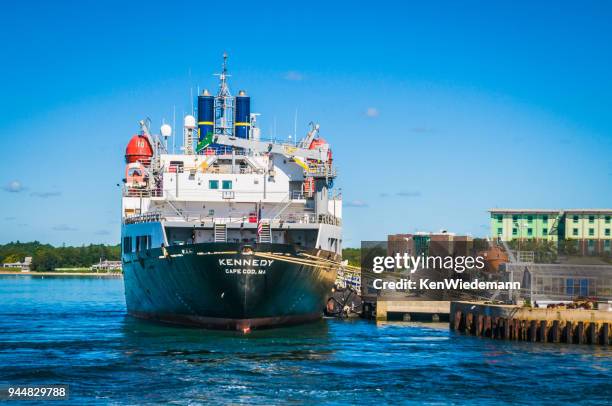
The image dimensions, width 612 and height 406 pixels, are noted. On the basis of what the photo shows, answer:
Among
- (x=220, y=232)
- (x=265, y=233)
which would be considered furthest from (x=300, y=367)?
(x=220, y=232)

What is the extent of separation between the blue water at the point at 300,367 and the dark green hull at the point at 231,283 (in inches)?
39.0

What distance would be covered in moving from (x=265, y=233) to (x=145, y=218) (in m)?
7.48

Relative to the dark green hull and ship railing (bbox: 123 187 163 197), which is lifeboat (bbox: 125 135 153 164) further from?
the dark green hull

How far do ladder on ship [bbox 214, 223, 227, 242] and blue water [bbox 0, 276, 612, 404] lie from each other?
5.10 meters

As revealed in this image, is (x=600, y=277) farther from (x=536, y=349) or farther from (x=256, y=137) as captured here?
(x=256, y=137)

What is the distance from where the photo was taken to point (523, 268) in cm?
5616

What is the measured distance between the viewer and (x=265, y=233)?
4938cm

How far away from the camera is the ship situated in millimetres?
44938

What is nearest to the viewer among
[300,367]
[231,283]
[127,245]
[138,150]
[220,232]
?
[300,367]

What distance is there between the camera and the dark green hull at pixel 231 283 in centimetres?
4422

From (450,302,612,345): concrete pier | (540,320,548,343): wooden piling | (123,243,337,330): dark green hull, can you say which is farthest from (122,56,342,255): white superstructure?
(540,320,548,343): wooden piling

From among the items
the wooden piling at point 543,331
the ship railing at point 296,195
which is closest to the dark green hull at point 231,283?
the ship railing at point 296,195

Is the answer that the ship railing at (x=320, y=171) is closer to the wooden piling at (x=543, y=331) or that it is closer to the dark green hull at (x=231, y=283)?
the dark green hull at (x=231, y=283)

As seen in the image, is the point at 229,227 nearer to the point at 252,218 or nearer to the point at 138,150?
the point at 252,218
